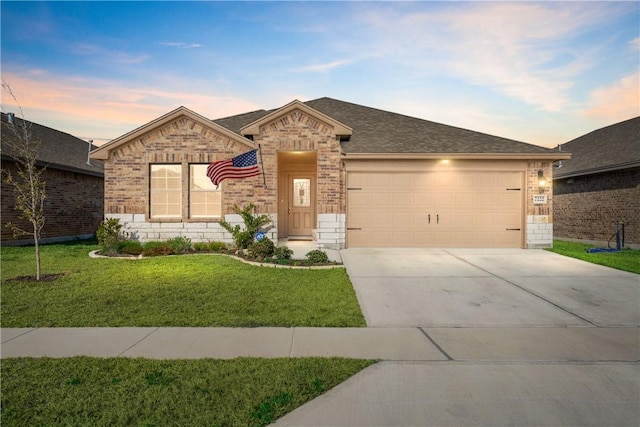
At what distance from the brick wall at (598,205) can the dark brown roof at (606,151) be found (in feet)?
1.66

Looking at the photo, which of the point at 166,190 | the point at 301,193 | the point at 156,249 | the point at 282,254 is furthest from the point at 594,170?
the point at 156,249

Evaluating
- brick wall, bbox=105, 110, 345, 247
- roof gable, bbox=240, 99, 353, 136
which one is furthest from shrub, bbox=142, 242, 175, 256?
roof gable, bbox=240, 99, 353, 136

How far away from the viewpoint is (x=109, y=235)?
1128 cm

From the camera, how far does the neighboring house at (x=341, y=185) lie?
1209cm

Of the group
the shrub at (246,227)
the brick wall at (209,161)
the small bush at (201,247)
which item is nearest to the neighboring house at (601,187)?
the brick wall at (209,161)

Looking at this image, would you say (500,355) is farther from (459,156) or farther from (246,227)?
(459,156)

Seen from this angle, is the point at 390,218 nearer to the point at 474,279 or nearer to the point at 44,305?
the point at 474,279

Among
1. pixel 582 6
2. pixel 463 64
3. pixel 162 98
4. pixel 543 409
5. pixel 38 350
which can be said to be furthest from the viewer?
pixel 162 98

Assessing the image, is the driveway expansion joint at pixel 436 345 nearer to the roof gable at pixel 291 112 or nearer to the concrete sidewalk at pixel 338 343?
the concrete sidewalk at pixel 338 343

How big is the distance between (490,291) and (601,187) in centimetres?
1339

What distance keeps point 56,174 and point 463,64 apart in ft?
63.5

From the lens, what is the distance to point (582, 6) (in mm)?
10039

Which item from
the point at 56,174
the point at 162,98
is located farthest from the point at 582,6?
the point at 56,174

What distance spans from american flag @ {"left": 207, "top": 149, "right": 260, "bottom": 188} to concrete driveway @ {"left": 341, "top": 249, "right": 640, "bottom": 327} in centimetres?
458
